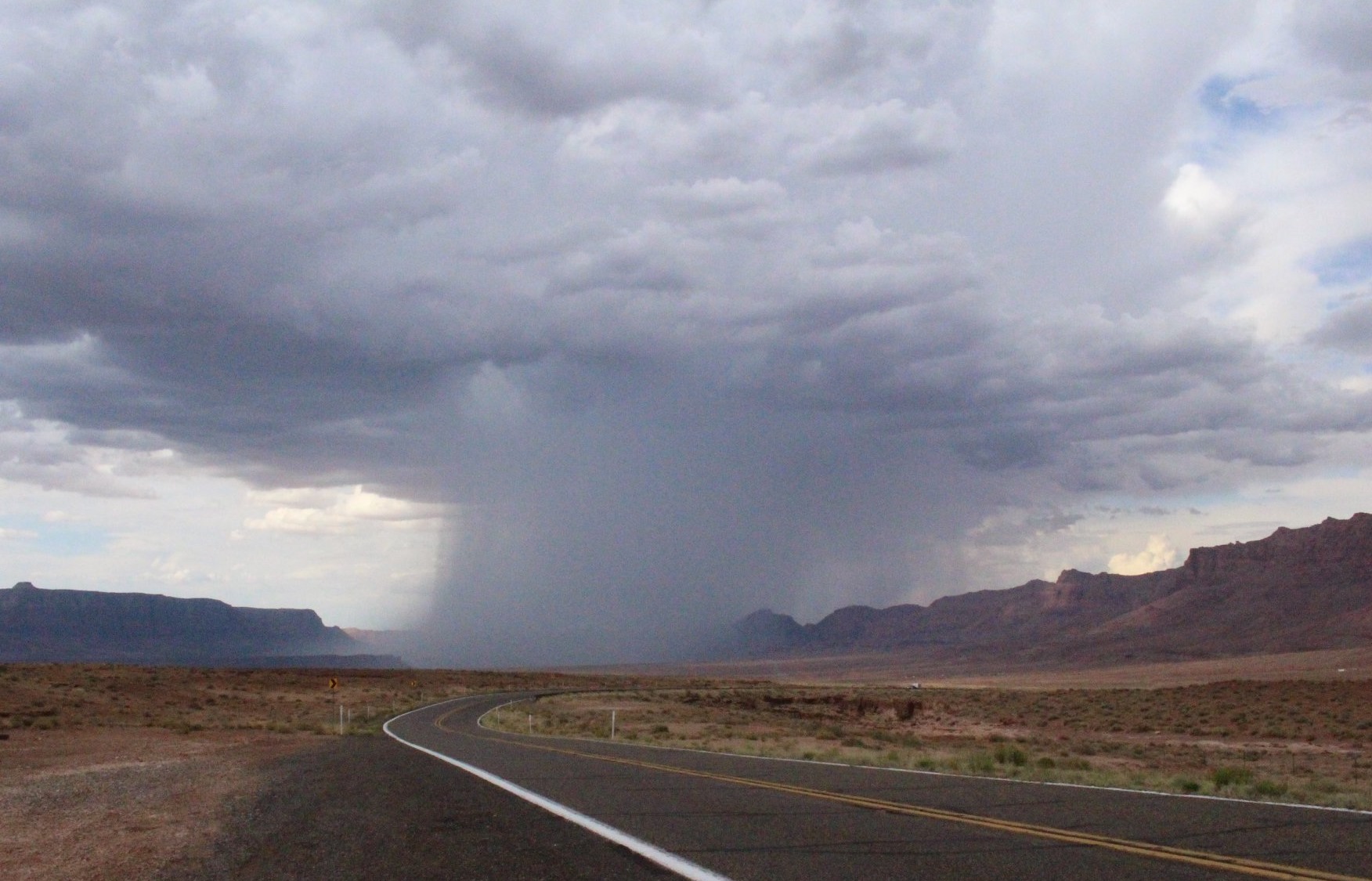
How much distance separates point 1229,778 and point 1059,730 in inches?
1378

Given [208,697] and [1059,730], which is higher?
[208,697]

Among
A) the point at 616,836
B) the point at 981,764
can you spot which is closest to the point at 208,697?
the point at 981,764

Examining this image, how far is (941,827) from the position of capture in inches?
412

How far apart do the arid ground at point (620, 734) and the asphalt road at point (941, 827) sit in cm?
375

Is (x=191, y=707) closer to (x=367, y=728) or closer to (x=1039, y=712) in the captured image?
(x=367, y=728)

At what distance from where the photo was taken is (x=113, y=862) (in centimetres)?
1027

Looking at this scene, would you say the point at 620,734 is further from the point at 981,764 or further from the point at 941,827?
the point at 941,827

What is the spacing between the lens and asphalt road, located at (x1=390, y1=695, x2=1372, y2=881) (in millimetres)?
8344

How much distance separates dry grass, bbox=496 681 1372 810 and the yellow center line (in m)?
5.52

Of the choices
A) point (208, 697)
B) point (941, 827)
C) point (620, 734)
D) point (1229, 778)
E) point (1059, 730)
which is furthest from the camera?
point (208, 697)

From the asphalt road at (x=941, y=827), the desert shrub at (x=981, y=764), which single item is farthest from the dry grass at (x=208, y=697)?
the asphalt road at (x=941, y=827)

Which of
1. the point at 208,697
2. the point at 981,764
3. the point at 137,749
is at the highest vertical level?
the point at 981,764

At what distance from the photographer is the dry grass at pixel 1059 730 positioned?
2120 cm

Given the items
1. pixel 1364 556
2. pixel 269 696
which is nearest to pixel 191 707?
pixel 269 696
